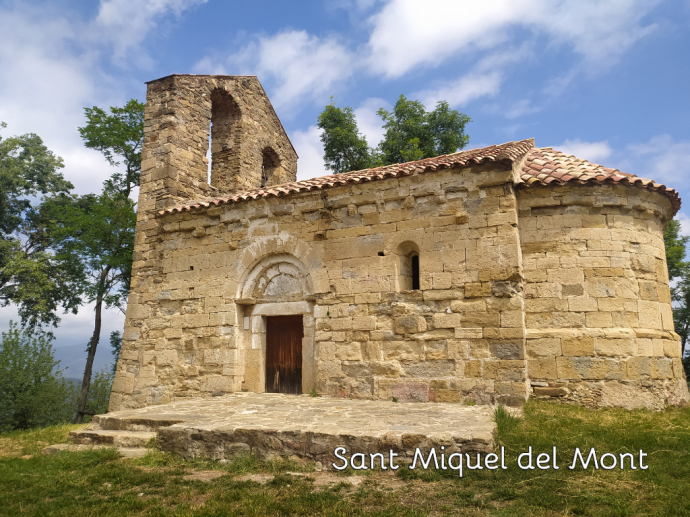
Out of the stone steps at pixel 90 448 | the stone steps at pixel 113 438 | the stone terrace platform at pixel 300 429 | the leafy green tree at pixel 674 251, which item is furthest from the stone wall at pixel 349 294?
the leafy green tree at pixel 674 251

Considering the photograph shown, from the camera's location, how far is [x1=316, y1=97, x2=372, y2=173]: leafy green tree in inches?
786

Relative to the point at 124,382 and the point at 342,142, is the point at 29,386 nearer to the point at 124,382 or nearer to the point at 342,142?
the point at 124,382

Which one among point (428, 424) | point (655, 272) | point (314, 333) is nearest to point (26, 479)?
point (428, 424)

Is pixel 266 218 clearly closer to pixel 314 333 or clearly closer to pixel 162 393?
pixel 314 333

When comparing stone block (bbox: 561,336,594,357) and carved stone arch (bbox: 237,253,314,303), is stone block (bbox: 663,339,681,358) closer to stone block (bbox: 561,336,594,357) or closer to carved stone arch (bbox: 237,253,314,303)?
stone block (bbox: 561,336,594,357)

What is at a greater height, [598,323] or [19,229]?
[19,229]

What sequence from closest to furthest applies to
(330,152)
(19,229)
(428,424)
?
(428,424), (330,152), (19,229)

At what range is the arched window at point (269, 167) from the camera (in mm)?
14845

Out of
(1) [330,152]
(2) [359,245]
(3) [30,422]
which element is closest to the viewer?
(2) [359,245]

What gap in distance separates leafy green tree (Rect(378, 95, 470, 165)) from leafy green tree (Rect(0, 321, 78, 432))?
14.4 m

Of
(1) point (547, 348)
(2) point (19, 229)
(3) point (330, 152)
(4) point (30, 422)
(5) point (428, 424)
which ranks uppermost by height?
(3) point (330, 152)

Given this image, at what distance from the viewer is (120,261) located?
16.5 meters

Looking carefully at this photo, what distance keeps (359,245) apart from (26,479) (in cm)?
575

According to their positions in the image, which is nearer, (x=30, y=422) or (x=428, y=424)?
(x=428, y=424)
